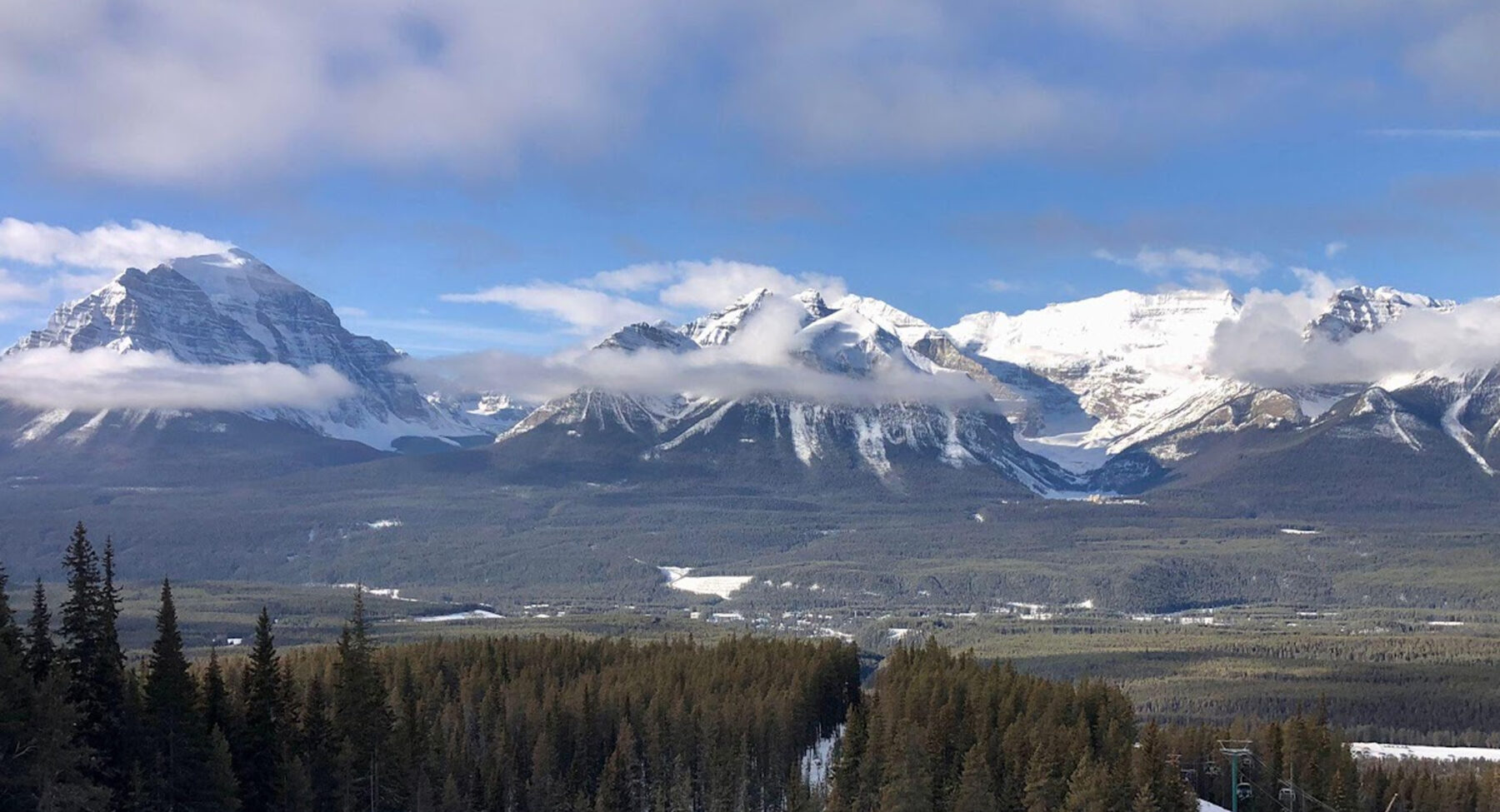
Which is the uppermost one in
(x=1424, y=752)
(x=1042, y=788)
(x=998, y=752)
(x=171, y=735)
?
(x=171, y=735)

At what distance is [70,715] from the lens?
68.6 metres

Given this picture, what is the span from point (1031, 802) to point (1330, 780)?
2569cm

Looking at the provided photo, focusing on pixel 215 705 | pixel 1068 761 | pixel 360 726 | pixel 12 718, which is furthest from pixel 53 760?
pixel 1068 761

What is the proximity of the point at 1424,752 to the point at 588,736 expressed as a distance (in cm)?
11017

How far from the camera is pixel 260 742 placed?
8756cm

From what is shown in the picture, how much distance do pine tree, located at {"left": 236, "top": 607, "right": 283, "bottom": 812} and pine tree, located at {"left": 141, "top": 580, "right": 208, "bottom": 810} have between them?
574 centimetres

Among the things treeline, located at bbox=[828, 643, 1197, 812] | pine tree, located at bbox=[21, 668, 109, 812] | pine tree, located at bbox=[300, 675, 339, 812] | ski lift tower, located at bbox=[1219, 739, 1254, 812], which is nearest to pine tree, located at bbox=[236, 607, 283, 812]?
pine tree, located at bbox=[300, 675, 339, 812]

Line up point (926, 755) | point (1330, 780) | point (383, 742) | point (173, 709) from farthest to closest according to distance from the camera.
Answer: point (1330, 780), point (926, 755), point (383, 742), point (173, 709)

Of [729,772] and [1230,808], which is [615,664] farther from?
[1230,808]

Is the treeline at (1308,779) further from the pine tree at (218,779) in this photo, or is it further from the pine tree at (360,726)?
the pine tree at (218,779)

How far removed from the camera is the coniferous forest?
77750 mm

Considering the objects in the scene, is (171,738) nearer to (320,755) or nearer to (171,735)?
(171,735)

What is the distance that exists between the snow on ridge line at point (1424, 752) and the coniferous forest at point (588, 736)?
87.9 ft

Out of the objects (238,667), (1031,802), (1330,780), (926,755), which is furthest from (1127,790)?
(238,667)
